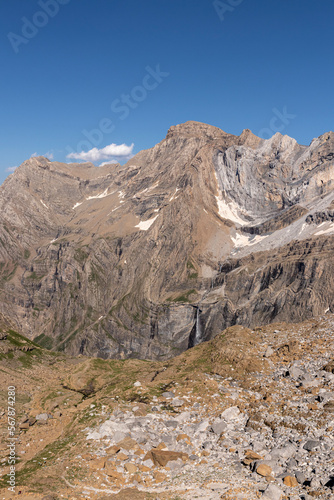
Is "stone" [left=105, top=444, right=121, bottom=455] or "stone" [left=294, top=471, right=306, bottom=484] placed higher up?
"stone" [left=294, top=471, right=306, bottom=484]

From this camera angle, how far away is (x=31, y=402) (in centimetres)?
5356

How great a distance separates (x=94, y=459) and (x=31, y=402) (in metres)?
29.5

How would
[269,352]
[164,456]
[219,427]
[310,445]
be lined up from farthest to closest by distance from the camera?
[269,352] < [219,427] < [164,456] < [310,445]

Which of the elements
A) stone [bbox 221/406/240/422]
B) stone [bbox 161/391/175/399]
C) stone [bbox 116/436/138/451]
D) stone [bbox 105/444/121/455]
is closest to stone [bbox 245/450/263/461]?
stone [bbox 221/406/240/422]

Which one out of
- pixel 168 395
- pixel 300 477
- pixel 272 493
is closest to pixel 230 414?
pixel 168 395

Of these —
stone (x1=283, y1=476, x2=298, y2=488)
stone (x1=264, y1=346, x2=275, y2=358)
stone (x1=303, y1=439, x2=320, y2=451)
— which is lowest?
stone (x1=283, y1=476, x2=298, y2=488)

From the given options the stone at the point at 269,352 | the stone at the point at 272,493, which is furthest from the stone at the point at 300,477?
the stone at the point at 269,352

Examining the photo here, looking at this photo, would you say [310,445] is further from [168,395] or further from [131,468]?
[168,395]

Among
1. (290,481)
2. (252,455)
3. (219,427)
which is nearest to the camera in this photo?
(290,481)

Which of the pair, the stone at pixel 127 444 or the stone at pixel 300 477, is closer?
the stone at pixel 300 477

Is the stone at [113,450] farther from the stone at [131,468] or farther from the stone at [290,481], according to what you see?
the stone at [290,481]

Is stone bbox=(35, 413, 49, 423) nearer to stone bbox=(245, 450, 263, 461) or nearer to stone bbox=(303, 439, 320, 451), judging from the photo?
stone bbox=(245, 450, 263, 461)

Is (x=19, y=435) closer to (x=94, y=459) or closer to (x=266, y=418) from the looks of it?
(x=94, y=459)

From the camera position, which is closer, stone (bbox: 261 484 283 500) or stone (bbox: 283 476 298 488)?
stone (bbox: 261 484 283 500)
